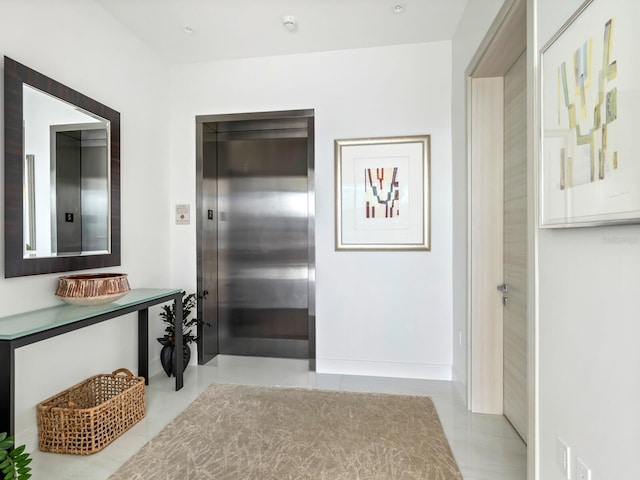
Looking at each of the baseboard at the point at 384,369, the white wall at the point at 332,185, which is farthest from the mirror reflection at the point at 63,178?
the baseboard at the point at 384,369

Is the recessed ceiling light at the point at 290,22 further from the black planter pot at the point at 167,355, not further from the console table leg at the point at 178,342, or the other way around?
the black planter pot at the point at 167,355

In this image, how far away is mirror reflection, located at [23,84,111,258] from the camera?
5.94ft

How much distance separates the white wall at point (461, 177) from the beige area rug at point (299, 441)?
0.51 meters

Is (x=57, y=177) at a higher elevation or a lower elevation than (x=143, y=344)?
higher

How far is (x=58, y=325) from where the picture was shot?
1.60 meters

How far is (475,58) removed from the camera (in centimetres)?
205

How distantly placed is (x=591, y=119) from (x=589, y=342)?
0.69 meters

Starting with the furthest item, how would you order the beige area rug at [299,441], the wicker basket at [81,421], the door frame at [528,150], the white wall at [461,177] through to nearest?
the white wall at [461,177], the wicker basket at [81,421], the beige area rug at [299,441], the door frame at [528,150]

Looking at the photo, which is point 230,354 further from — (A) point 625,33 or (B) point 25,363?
(A) point 625,33

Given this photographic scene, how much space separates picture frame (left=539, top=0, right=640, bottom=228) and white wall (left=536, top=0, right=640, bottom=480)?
0.12 ft

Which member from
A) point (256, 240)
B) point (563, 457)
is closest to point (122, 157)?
point (256, 240)

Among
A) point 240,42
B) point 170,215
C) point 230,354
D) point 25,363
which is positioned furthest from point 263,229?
point 25,363

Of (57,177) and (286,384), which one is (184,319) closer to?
(286,384)

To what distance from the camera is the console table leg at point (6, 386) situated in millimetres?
1392
